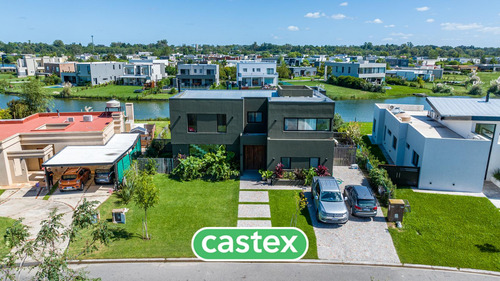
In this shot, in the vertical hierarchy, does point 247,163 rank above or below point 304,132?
below

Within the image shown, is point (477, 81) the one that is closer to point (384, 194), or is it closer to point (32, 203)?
point (384, 194)

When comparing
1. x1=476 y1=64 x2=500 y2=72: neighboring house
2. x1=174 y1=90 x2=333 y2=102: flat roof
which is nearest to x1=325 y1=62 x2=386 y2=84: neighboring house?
x1=174 y1=90 x2=333 y2=102: flat roof

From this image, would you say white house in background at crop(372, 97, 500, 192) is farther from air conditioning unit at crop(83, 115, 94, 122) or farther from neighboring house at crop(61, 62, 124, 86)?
neighboring house at crop(61, 62, 124, 86)

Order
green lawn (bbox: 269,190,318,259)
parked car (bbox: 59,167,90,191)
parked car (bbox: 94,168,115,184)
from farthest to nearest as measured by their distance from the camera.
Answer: parked car (bbox: 94,168,115,184), parked car (bbox: 59,167,90,191), green lawn (bbox: 269,190,318,259)

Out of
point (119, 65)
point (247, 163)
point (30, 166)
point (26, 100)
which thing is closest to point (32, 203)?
point (30, 166)

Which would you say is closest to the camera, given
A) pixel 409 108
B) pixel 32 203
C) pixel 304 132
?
pixel 32 203

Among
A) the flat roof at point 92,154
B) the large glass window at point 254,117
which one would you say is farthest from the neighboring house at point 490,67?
the flat roof at point 92,154

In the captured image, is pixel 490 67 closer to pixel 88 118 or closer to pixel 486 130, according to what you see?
pixel 486 130

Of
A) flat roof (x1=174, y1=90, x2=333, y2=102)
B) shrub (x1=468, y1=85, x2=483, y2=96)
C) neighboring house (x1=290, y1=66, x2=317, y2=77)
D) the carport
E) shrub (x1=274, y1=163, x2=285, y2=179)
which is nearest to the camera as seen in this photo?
the carport
